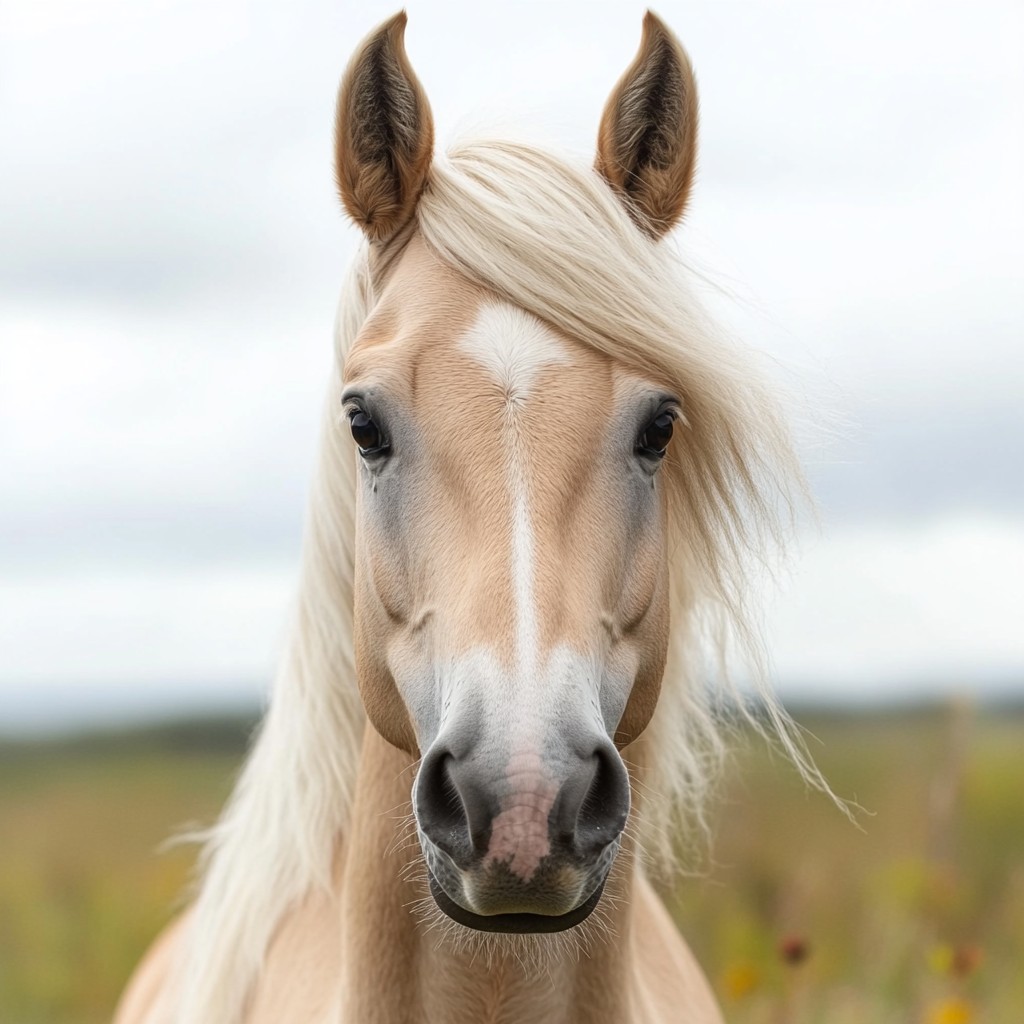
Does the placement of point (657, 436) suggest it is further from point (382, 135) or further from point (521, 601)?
point (382, 135)

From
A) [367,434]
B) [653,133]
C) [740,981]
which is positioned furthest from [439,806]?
[740,981]

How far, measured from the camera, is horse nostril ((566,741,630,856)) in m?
1.99

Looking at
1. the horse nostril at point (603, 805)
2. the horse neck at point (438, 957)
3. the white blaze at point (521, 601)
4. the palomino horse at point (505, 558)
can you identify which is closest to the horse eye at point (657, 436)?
the palomino horse at point (505, 558)

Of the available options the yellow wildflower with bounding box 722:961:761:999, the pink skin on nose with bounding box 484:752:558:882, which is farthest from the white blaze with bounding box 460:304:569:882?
the yellow wildflower with bounding box 722:961:761:999

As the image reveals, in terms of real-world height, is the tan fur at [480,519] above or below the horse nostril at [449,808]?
above

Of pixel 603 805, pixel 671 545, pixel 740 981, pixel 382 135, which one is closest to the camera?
pixel 603 805

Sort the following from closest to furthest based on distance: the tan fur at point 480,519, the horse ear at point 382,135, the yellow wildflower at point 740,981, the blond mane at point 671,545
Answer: the tan fur at point 480,519 → the blond mane at point 671,545 → the horse ear at point 382,135 → the yellow wildflower at point 740,981

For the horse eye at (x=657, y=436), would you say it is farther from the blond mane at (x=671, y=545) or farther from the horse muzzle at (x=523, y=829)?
the horse muzzle at (x=523, y=829)

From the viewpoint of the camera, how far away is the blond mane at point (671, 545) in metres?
2.53

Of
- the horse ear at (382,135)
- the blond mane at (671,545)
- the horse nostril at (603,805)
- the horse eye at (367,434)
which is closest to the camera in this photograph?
the horse nostril at (603,805)

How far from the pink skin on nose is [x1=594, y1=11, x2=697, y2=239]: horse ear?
4.66ft

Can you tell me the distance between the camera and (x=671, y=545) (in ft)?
9.50

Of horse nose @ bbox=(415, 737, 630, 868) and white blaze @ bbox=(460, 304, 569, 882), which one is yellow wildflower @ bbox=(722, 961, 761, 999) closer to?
horse nose @ bbox=(415, 737, 630, 868)

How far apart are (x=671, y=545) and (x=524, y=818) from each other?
3.73 ft
